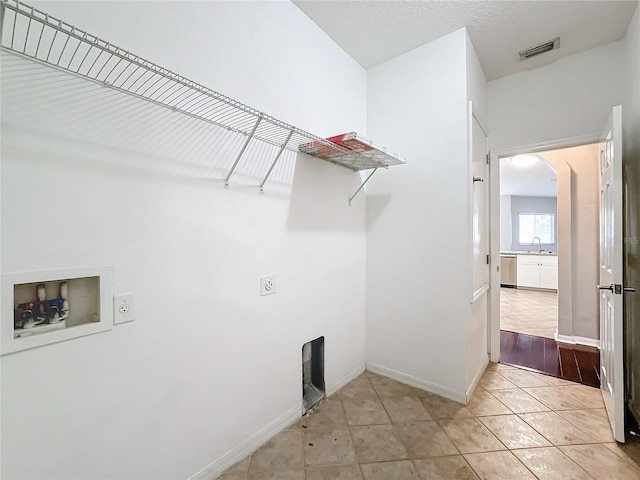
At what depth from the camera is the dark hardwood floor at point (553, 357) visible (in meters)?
2.39

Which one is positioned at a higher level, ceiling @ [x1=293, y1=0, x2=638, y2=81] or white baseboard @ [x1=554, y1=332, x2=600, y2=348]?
ceiling @ [x1=293, y1=0, x2=638, y2=81]

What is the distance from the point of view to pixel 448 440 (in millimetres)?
1605

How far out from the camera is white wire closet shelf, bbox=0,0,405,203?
0.79 meters

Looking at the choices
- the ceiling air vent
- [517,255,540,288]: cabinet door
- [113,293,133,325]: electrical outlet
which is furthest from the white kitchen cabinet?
[113,293,133,325]: electrical outlet

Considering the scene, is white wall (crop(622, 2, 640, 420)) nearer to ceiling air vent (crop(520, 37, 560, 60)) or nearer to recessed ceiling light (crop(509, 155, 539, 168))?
ceiling air vent (crop(520, 37, 560, 60))

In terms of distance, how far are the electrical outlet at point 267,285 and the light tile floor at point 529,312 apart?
3491 millimetres

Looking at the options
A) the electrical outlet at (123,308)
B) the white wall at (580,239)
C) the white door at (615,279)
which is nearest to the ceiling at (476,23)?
the white door at (615,279)

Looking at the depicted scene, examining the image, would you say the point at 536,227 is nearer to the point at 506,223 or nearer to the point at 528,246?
the point at 528,246

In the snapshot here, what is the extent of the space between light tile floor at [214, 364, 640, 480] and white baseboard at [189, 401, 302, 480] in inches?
1.3

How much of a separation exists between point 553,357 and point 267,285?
3.01 m

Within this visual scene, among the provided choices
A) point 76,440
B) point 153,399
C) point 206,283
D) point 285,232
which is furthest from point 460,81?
point 76,440

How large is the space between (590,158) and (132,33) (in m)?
4.27

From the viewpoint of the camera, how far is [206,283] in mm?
1318

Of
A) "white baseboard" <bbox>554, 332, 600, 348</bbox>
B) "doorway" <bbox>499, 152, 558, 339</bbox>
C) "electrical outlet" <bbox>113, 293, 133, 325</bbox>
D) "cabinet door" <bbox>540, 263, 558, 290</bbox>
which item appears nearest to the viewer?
"electrical outlet" <bbox>113, 293, 133, 325</bbox>
